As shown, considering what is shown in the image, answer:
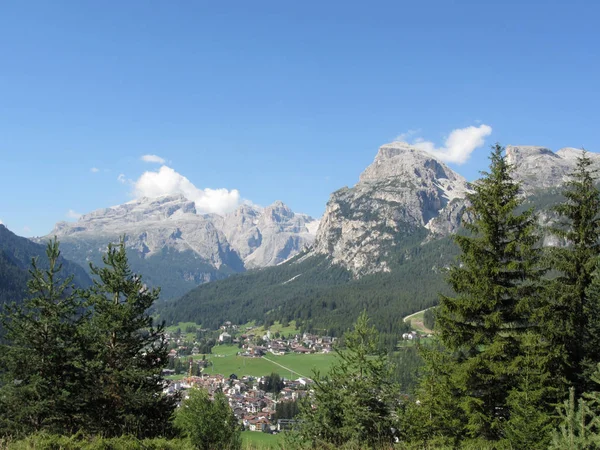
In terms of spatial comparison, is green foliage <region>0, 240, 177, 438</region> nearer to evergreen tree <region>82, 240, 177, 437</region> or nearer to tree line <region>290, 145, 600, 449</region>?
evergreen tree <region>82, 240, 177, 437</region>

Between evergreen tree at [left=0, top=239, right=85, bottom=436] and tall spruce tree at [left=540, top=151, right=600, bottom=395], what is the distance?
2112 cm

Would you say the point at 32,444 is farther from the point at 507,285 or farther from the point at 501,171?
the point at 501,171

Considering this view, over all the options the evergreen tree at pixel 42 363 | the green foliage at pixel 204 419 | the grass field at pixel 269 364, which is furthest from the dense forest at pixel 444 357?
the grass field at pixel 269 364

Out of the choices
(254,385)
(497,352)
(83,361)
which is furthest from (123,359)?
(254,385)

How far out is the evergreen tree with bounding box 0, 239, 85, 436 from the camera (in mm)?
18703

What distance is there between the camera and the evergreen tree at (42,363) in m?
18.7

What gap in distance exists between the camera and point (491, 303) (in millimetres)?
17734

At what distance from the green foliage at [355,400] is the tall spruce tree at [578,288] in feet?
24.9

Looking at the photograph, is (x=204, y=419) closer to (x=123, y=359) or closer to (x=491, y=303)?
(x=123, y=359)

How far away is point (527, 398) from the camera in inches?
631

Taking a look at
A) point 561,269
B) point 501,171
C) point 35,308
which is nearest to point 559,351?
point 561,269

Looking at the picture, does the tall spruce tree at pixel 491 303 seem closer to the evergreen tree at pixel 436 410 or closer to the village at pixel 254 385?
the evergreen tree at pixel 436 410

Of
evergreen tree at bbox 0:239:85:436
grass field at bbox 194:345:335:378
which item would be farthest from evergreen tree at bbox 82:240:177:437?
grass field at bbox 194:345:335:378

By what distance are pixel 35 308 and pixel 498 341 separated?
68.4 ft
